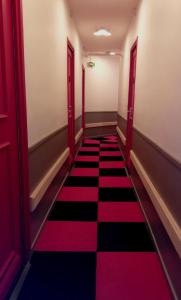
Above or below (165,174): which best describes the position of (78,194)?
below

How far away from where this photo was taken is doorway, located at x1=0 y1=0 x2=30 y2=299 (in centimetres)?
141

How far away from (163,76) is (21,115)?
4.04 feet

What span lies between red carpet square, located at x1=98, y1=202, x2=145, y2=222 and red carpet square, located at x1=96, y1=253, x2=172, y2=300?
2.03 ft

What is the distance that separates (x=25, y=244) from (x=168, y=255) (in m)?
1.06

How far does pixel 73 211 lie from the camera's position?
2.81 meters

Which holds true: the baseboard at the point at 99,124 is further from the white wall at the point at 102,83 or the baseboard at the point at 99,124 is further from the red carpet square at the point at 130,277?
the red carpet square at the point at 130,277

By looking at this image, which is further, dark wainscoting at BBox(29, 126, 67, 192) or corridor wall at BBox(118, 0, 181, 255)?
dark wainscoting at BBox(29, 126, 67, 192)

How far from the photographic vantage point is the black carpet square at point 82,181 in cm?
371

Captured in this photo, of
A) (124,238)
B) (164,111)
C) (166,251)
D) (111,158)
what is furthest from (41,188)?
(111,158)

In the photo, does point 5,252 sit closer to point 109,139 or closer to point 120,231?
point 120,231

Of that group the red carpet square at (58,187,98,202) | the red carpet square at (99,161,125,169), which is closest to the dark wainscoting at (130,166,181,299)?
the red carpet square at (58,187,98,202)

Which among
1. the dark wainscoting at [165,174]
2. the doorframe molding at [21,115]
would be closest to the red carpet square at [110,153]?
the dark wainscoting at [165,174]

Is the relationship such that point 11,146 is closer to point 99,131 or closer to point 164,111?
point 164,111

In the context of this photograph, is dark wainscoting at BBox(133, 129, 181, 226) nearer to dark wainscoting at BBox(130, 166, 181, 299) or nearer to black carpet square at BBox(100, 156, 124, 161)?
dark wainscoting at BBox(130, 166, 181, 299)
